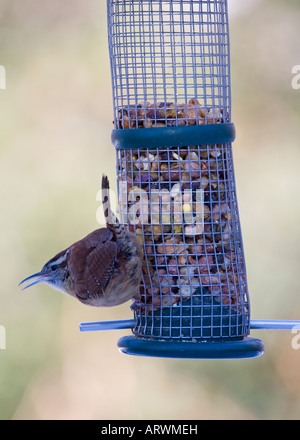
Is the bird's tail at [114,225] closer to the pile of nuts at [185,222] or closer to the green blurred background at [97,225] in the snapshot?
the pile of nuts at [185,222]

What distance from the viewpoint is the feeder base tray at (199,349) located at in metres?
4.54

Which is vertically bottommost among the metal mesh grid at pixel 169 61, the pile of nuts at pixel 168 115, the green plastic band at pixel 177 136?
the green plastic band at pixel 177 136

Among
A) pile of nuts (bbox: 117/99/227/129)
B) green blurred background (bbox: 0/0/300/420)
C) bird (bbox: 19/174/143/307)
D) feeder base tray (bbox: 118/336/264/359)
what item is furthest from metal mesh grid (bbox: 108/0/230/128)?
green blurred background (bbox: 0/0/300/420)

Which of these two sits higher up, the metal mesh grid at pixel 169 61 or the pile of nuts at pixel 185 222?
the metal mesh grid at pixel 169 61

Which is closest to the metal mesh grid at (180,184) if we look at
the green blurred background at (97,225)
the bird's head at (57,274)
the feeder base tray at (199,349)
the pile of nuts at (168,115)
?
the pile of nuts at (168,115)

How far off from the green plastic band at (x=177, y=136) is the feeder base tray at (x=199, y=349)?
103 cm

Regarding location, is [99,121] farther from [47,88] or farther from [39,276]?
[39,276]

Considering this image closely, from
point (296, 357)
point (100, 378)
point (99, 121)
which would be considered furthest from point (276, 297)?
point (99, 121)

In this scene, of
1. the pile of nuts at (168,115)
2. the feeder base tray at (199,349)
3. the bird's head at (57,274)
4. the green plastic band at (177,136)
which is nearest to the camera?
the feeder base tray at (199,349)

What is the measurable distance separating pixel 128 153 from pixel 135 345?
1058 millimetres

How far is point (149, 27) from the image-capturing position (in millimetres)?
4840

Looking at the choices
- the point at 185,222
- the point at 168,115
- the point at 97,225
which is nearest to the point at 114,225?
the point at 185,222

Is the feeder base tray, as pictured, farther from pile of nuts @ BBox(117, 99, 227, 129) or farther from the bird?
pile of nuts @ BBox(117, 99, 227, 129)

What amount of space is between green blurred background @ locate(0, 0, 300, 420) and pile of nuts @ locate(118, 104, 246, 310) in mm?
2206
